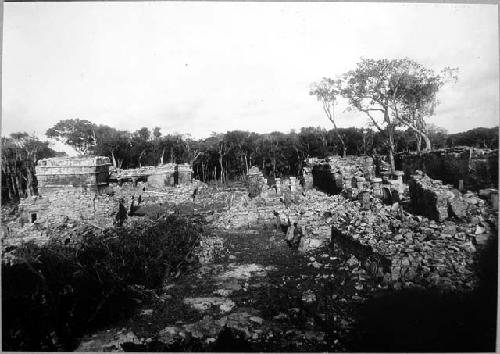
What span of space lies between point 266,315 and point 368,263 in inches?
102

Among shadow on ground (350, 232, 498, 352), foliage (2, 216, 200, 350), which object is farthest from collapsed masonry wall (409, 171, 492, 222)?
foliage (2, 216, 200, 350)

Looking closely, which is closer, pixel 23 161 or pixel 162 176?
pixel 23 161

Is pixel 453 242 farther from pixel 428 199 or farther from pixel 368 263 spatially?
pixel 428 199

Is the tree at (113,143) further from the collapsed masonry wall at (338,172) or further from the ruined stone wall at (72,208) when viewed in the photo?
the ruined stone wall at (72,208)

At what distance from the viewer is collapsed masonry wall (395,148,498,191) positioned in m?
8.44

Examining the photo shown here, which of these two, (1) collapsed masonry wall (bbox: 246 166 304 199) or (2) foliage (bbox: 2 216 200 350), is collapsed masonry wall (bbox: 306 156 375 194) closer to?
(1) collapsed masonry wall (bbox: 246 166 304 199)

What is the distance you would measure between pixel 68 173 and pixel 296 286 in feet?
49.5

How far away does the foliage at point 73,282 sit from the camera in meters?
4.99

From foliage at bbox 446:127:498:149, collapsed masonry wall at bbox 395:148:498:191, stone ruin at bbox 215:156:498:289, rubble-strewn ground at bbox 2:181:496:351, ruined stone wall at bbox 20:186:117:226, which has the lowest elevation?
rubble-strewn ground at bbox 2:181:496:351

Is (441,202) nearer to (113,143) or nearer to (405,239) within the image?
(405,239)

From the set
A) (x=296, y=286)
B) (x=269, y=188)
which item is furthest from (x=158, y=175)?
(x=296, y=286)

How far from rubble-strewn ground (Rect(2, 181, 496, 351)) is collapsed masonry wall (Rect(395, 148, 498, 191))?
1.97 metres

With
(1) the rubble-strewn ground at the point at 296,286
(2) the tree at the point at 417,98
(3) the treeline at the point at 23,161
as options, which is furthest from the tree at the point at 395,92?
(3) the treeline at the point at 23,161

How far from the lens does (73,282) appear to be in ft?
19.1
